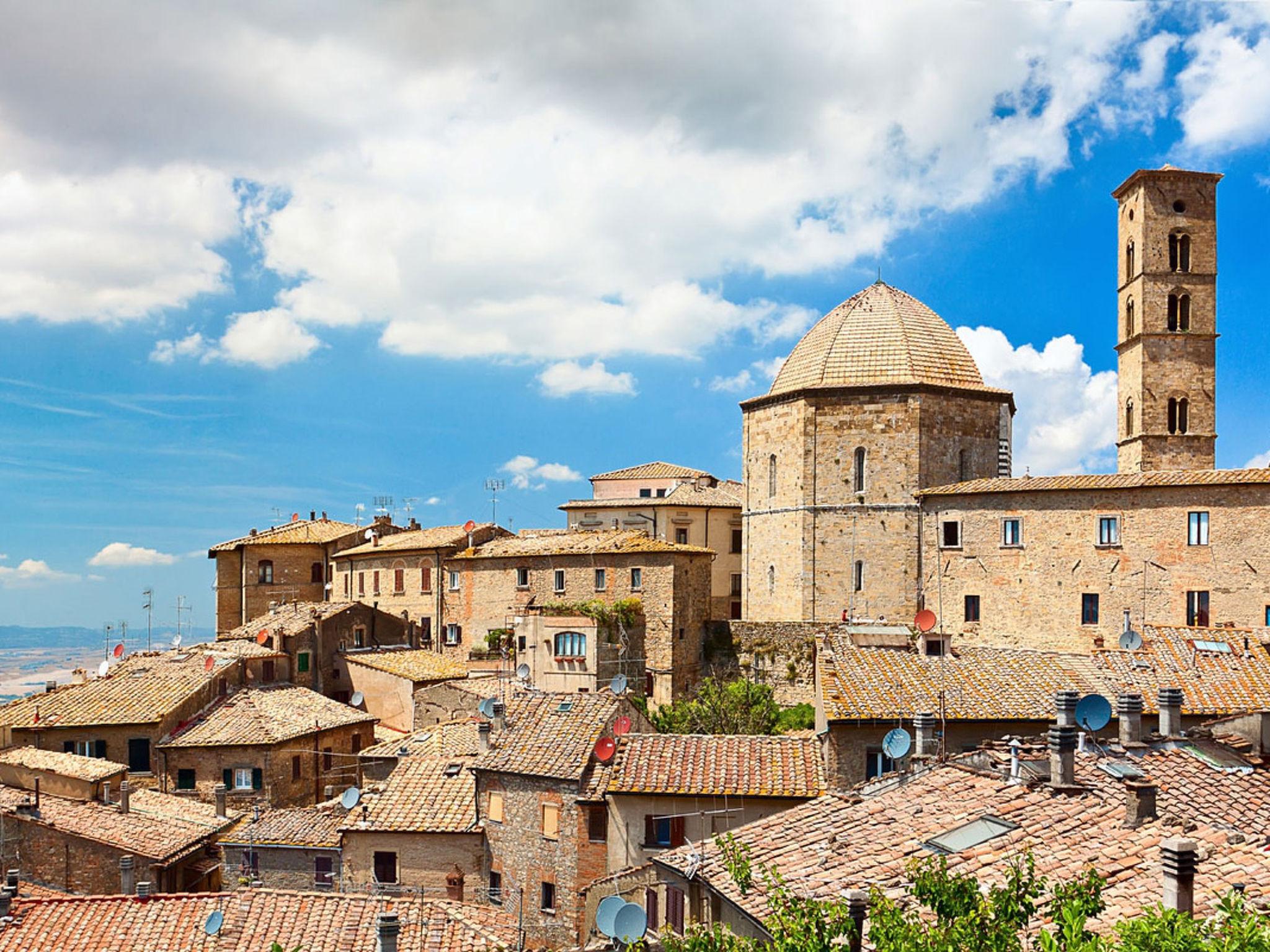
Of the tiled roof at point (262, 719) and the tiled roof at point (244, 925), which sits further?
the tiled roof at point (262, 719)

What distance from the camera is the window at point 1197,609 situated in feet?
104

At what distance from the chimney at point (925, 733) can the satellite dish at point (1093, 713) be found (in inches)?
136

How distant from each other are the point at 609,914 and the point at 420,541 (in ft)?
126

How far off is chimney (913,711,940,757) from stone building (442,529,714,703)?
18479 mm

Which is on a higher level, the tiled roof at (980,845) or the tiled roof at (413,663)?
the tiled roof at (980,845)

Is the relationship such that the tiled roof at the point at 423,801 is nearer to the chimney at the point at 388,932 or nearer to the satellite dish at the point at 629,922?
the chimney at the point at 388,932

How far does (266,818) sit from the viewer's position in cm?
2875

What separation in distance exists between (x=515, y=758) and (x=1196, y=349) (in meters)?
33.1

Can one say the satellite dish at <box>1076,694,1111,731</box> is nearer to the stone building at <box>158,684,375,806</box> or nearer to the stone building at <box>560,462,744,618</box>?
the stone building at <box>158,684,375,806</box>

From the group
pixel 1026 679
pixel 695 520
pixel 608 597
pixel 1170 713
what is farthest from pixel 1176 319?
pixel 1170 713

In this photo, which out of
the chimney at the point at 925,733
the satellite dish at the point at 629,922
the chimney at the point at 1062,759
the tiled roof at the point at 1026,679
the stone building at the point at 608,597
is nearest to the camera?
the satellite dish at the point at 629,922

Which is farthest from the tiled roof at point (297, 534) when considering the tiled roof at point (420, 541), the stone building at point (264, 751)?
the stone building at point (264, 751)

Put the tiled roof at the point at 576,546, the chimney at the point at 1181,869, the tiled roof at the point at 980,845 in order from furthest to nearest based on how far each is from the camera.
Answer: the tiled roof at the point at 576,546 < the tiled roof at the point at 980,845 < the chimney at the point at 1181,869

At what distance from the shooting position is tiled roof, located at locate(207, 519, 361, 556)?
5850cm
